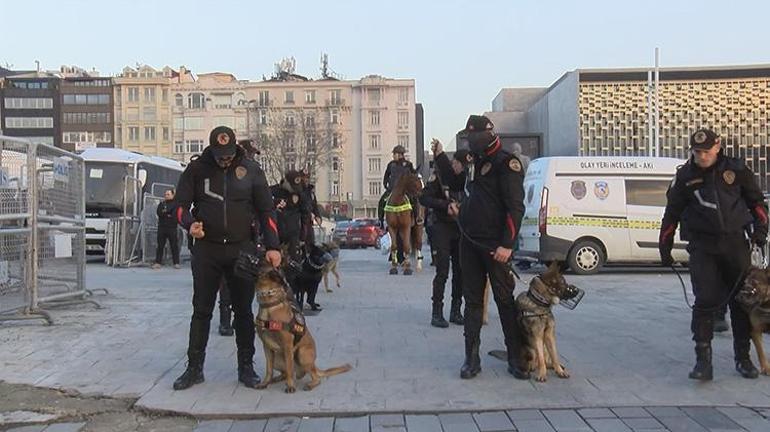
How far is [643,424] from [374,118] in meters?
89.2

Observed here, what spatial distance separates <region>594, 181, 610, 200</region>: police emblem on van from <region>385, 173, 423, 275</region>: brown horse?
3546mm

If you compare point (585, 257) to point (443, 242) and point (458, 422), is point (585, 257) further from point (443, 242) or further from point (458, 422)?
point (458, 422)

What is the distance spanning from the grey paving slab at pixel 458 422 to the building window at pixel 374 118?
291 feet

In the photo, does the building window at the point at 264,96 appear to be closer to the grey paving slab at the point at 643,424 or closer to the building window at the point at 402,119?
the building window at the point at 402,119

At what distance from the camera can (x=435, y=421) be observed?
484 centimetres

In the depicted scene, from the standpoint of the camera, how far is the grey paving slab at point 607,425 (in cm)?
459

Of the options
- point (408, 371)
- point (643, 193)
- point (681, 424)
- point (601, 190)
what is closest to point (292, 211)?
point (408, 371)

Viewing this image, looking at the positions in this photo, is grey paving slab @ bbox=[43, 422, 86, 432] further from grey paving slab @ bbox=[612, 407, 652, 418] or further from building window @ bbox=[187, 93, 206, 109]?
building window @ bbox=[187, 93, 206, 109]

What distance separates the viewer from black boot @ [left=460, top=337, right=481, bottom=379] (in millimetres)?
5828

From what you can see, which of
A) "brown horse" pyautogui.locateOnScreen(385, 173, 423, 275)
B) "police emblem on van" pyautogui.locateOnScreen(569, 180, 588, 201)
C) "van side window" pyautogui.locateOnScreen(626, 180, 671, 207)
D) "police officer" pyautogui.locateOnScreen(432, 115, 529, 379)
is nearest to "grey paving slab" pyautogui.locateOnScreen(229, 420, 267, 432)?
"police officer" pyautogui.locateOnScreen(432, 115, 529, 379)

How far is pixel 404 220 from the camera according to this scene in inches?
538

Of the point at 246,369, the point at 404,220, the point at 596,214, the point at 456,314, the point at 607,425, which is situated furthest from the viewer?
the point at 596,214

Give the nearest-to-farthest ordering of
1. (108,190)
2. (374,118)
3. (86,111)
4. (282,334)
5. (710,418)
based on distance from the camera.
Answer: (710,418) → (282,334) → (108,190) → (374,118) → (86,111)

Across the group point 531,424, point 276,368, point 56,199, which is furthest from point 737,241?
point 56,199
